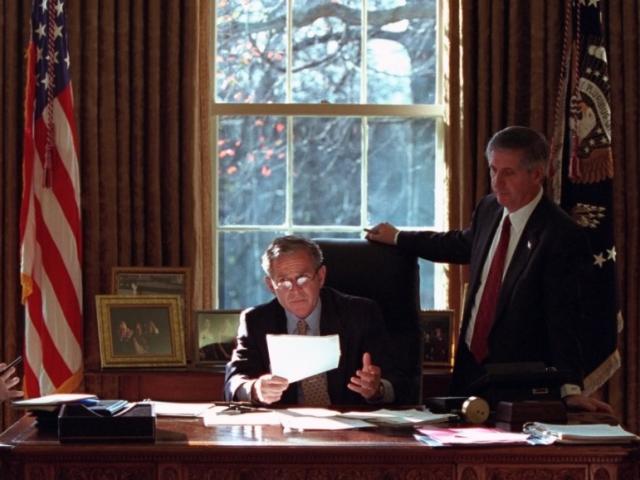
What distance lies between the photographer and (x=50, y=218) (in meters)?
4.61

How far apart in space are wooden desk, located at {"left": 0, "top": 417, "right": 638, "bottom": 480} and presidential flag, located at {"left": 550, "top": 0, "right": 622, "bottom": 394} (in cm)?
176

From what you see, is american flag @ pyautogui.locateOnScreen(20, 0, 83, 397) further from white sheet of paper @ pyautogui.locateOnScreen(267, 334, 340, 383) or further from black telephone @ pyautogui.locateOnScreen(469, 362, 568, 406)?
black telephone @ pyautogui.locateOnScreen(469, 362, 568, 406)

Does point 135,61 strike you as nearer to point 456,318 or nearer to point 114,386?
point 114,386

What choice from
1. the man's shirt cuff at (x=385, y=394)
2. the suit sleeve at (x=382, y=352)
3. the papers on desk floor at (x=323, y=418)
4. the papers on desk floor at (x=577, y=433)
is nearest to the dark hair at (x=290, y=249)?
the suit sleeve at (x=382, y=352)

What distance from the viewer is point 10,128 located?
4.82 m

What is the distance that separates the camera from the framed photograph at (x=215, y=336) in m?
4.66

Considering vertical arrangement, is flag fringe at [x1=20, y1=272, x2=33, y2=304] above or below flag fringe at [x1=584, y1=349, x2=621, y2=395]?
above

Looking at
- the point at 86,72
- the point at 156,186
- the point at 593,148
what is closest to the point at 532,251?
the point at 593,148

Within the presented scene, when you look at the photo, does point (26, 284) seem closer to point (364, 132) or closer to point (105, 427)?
point (364, 132)

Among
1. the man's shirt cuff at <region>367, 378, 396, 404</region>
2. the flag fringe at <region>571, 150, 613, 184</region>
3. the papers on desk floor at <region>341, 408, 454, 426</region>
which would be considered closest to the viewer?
the papers on desk floor at <region>341, 408, 454, 426</region>

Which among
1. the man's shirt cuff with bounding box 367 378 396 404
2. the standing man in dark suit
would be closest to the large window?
the standing man in dark suit

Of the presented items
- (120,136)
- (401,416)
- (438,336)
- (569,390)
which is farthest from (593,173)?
(120,136)

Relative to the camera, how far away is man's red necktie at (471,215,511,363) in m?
3.89

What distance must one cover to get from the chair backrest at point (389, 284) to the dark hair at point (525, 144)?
20.5 inches
